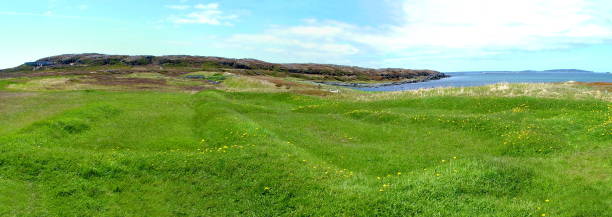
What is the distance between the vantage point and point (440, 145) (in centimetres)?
2356

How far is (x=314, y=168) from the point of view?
17.1 meters

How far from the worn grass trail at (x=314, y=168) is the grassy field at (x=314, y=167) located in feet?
0.22

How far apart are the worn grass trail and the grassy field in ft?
0.22

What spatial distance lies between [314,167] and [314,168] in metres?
0.11

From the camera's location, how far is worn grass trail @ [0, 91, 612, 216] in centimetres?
1367

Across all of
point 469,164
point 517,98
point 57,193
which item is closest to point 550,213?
point 469,164

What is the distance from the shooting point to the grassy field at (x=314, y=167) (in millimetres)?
13680

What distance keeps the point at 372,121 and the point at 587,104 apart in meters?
19.7

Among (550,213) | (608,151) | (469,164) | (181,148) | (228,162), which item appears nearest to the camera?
(550,213)

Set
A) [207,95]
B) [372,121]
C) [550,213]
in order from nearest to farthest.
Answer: [550,213], [372,121], [207,95]

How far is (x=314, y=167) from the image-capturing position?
17.2m

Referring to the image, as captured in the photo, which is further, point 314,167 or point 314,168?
point 314,167

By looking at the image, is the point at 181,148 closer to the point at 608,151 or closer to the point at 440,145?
the point at 440,145

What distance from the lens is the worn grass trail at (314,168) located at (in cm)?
1367
